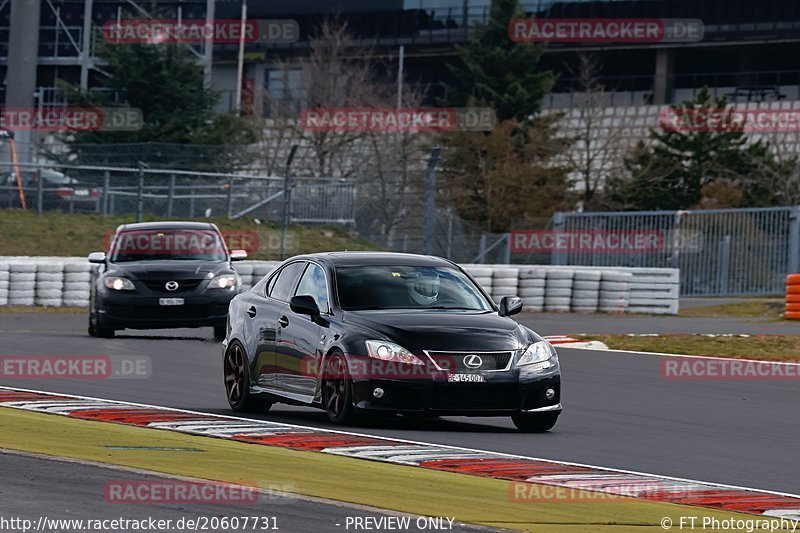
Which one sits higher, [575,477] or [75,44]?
[75,44]

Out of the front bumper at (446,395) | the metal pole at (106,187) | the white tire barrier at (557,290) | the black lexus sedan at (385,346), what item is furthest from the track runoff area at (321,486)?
the metal pole at (106,187)

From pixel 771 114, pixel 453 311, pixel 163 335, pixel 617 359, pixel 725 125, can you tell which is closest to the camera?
pixel 453 311

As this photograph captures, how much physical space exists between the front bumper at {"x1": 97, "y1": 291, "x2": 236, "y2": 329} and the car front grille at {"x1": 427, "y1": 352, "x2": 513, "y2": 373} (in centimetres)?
926

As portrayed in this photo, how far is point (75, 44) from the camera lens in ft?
214

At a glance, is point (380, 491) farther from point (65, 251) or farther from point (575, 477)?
point (65, 251)

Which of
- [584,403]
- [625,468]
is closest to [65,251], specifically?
[584,403]

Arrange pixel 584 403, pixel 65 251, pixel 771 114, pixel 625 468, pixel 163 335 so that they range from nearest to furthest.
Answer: pixel 625 468 < pixel 584 403 < pixel 163 335 < pixel 65 251 < pixel 771 114

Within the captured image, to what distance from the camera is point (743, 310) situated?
36.0 metres

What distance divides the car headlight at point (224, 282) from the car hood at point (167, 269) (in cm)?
9

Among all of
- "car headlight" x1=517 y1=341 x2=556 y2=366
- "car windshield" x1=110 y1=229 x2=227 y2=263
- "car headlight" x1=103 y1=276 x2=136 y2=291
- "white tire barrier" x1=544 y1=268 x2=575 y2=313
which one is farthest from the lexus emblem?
"white tire barrier" x1=544 y1=268 x2=575 y2=313

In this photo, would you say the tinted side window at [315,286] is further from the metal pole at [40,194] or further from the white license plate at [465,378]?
the metal pole at [40,194]

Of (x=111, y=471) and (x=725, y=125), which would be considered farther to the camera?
(x=725, y=125)

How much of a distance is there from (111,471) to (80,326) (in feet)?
52.4

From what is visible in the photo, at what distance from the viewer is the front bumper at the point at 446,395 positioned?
12547 millimetres
